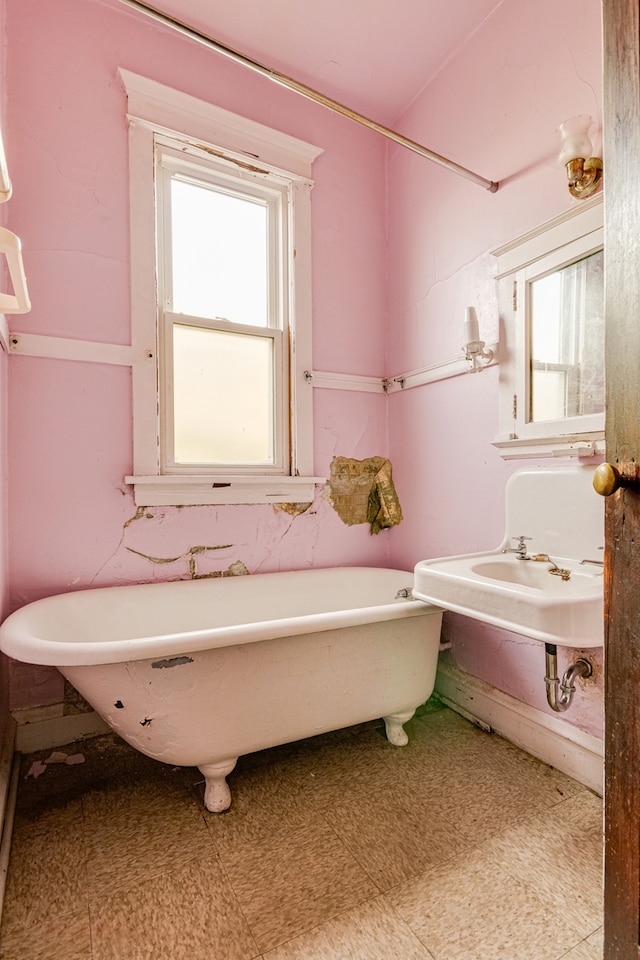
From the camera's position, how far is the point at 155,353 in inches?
71.7

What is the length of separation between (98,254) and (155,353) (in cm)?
39

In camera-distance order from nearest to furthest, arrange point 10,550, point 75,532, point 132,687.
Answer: point 132,687 < point 10,550 < point 75,532

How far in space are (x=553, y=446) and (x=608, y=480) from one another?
107cm

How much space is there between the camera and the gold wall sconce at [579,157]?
1348 mm

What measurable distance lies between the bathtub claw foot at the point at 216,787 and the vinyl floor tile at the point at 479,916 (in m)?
0.50

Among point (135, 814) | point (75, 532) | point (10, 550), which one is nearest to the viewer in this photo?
point (135, 814)

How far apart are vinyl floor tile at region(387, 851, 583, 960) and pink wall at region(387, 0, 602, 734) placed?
1.79 feet

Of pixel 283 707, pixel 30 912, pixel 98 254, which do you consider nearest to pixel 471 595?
pixel 283 707

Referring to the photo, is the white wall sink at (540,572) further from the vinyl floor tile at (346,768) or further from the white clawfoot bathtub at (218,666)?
the vinyl floor tile at (346,768)

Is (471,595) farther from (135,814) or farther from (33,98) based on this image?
(33,98)

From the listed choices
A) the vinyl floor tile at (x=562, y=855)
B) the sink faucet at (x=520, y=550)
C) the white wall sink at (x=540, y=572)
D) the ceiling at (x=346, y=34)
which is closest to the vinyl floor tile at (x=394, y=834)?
the vinyl floor tile at (x=562, y=855)

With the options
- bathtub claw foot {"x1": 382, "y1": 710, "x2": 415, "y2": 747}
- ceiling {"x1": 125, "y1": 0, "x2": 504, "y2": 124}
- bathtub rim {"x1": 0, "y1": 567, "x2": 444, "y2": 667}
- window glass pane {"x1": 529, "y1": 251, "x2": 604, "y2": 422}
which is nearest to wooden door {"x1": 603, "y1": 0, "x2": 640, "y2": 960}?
bathtub rim {"x1": 0, "y1": 567, "x2": 444, "y2": 667}

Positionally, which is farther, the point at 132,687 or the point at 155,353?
the point at 155,353

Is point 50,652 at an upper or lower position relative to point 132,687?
upper
